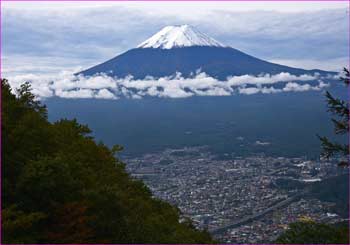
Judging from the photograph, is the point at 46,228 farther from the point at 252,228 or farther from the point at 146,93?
the point at 146,93

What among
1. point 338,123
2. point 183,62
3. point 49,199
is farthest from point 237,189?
point 183,62

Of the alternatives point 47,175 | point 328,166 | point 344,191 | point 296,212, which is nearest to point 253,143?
point 328,166

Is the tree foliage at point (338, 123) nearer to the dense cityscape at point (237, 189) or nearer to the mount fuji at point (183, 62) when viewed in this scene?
the dense cityscape at point (237, 189)

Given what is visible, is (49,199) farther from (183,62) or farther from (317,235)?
(183,62)

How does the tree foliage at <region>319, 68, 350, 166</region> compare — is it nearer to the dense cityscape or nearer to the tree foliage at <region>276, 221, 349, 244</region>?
the tree foliage at <region>276, 221, 349, 244</region>

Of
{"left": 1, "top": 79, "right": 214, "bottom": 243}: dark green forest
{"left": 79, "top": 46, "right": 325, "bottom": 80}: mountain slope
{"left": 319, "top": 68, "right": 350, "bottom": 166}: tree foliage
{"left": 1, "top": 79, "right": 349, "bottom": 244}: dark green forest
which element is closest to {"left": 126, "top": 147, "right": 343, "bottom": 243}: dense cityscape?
{"left": 319, "top": 68, "right": 350, "bottom": 166}: tree foliage
